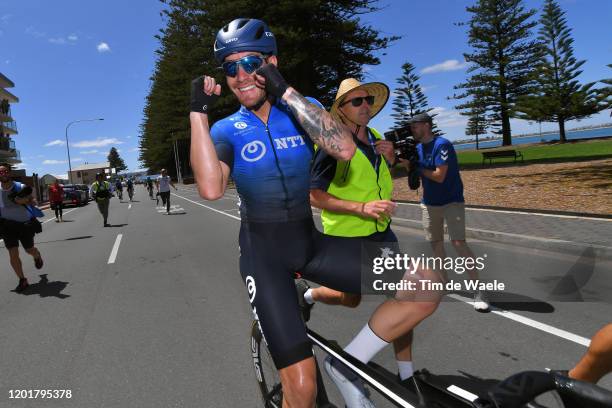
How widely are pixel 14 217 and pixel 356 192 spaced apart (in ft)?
22.6

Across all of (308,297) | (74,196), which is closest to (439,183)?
(308,297)

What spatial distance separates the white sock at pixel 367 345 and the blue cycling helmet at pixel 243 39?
4.42 ft

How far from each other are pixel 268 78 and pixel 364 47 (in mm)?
29382

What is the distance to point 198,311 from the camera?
17.2ft

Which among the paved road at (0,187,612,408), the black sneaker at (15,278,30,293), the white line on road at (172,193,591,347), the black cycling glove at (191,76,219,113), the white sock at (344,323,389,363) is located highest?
the black cycling glove at (191,76,219,113)

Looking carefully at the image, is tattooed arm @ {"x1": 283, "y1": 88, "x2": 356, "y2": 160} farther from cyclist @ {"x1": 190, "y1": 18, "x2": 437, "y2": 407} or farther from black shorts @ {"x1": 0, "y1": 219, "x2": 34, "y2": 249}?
black shorts @ {"x1": 0, "y1": 219, "x2": 34, "y2": 249}

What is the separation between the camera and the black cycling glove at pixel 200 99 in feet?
5.93

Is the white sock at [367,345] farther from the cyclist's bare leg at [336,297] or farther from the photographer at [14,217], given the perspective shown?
the photographer at [14,217]

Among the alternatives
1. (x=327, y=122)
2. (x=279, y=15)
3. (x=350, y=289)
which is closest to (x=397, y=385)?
(x=350, y=289)

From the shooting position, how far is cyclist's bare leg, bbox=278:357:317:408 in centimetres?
176

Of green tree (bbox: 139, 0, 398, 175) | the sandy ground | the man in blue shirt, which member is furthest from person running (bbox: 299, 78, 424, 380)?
green tree (bbox: 139, 0, 398, 175)

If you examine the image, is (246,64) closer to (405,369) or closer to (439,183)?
(405,369)

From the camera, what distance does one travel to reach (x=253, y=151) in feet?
6.37

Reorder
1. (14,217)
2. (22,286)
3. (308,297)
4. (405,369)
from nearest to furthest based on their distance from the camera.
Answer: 1. (405,369)
2. (308,297)
3. (22,286)
4. (14,217)
